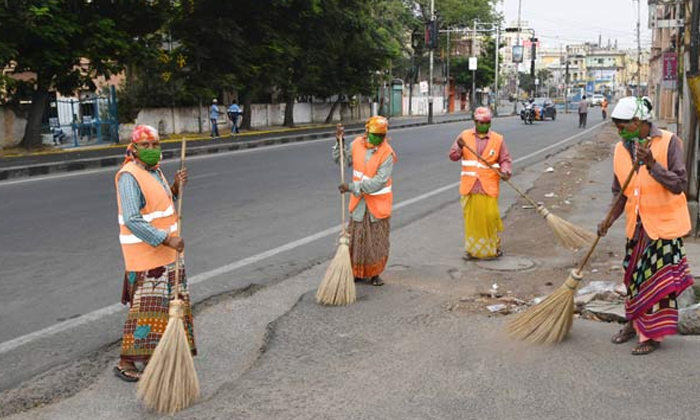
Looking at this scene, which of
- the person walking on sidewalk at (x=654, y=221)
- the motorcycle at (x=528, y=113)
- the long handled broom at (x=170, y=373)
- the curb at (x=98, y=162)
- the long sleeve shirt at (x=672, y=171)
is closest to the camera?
the long handled broom at (x=170, y=373)

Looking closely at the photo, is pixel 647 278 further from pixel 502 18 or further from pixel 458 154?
pixel 502 18

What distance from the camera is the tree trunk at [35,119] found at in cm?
2108

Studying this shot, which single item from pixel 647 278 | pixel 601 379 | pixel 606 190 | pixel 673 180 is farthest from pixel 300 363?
pixel 606 190

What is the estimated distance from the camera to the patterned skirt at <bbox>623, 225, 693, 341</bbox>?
4.25 metres

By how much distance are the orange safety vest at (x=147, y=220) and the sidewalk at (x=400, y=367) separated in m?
0.72

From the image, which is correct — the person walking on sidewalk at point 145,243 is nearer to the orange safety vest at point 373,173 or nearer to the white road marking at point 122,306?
the white road marking at point 122,306

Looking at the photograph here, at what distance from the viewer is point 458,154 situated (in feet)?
23.7

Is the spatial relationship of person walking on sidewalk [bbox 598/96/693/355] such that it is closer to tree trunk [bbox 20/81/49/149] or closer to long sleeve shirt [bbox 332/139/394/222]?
long sleeve shirt [bbox 332/139/394/222]

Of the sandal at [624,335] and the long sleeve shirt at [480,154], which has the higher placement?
the long sleeve shirt at [480,154]

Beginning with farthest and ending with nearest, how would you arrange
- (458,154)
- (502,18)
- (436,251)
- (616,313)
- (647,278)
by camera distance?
(502,18) → (436,251) → (458,154) → (616,313) → (647,278)

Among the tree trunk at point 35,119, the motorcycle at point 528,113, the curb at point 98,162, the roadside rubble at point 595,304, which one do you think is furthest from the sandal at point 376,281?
the motorcycle at point 528,113

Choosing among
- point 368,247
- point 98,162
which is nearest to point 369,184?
point 368,247

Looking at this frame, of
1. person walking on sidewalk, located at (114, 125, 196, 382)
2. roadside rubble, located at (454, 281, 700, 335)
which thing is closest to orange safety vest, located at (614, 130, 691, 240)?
roadside rubble, located at (454, 281, 700, 335)

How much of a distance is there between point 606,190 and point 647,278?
8853 mm
